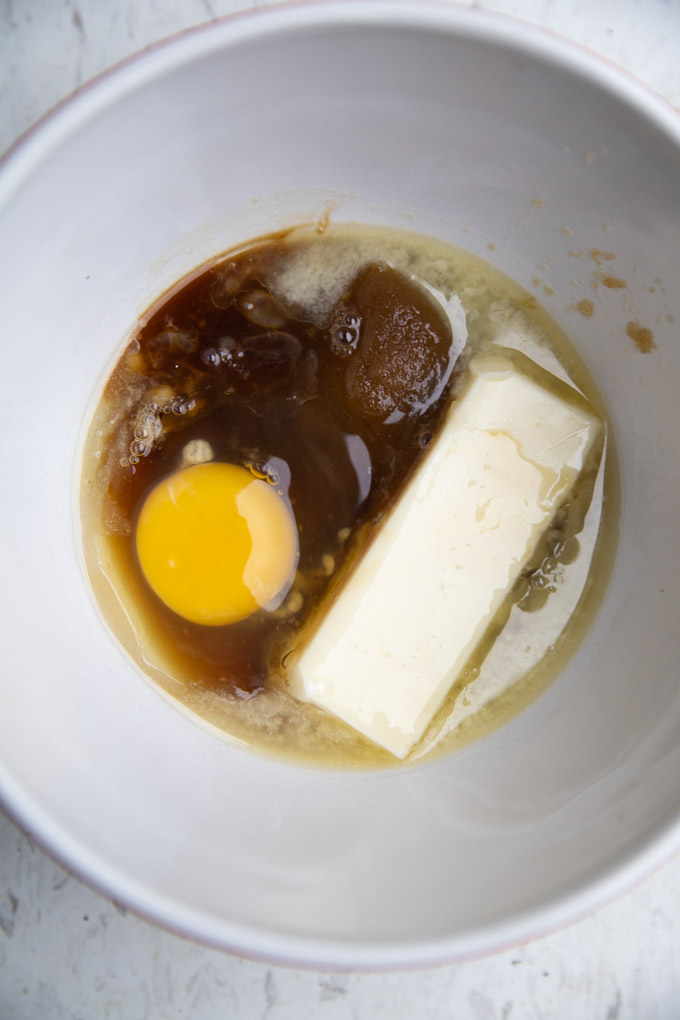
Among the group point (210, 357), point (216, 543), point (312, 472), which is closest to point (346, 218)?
point (210, 357)

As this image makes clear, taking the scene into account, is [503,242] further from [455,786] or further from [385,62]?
[455,786]

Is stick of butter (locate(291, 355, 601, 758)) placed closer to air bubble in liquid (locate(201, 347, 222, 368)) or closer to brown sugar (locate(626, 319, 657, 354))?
brown sugar (locate(626, 319, 657, 354))

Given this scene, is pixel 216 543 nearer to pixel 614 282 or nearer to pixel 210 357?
pixel 210 357

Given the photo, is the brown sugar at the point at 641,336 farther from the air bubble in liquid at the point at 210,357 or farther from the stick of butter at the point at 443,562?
the air bubble in liquid at the point at 210,357

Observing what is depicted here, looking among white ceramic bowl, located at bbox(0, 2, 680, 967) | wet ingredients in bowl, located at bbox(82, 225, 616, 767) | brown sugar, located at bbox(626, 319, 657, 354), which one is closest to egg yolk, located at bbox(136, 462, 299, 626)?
wet ingredients in bowl, located at bbox(82, 225, 616, 767)

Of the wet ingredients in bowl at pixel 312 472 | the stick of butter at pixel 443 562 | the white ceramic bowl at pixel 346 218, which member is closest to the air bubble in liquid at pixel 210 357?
the wet ingredients in bowl at pixel 312 472

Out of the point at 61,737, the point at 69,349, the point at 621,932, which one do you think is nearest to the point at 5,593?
the point at 61,737
